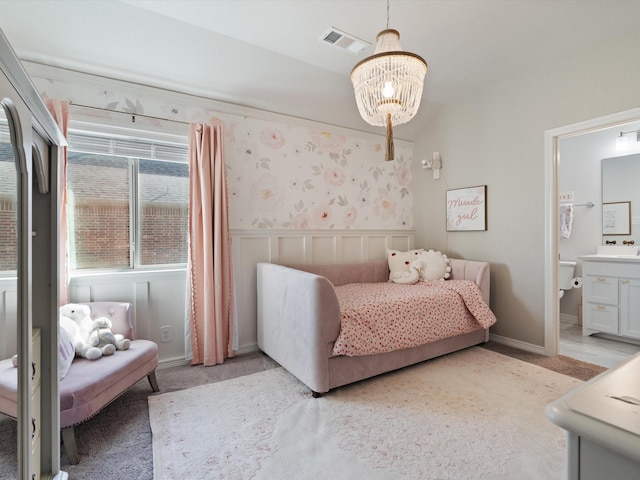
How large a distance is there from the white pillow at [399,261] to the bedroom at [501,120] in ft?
1.66

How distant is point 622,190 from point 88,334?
5122 millimetres

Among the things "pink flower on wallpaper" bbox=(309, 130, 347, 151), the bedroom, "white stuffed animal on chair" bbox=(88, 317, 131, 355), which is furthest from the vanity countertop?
"white stuffed animal on chair" bbox=(88, 317, 131, 355)

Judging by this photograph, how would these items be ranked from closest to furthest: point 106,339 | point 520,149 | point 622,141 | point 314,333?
point 106,339 < point 314,333 < point 520,149 < point 622,141

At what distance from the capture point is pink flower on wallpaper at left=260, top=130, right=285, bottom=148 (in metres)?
3.10

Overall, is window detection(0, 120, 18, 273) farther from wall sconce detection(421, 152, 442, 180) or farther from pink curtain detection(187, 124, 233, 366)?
wall sconce detection(421, 152, 442, 180)

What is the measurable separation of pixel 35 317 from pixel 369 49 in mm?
2729

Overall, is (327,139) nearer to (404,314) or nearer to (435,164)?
(435,164)

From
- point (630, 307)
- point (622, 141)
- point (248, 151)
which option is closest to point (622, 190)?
point (622, 141)

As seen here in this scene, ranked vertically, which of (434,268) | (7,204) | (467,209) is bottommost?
(434,268)

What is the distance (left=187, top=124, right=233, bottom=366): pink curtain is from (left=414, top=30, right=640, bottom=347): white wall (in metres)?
2.52

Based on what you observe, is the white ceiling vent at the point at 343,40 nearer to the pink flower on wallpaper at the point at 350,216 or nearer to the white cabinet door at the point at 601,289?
the pink flower on wallpaper at the point at 350,216

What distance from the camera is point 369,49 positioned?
2.63m

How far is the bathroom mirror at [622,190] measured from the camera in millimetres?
3496

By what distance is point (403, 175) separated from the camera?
408 cm
